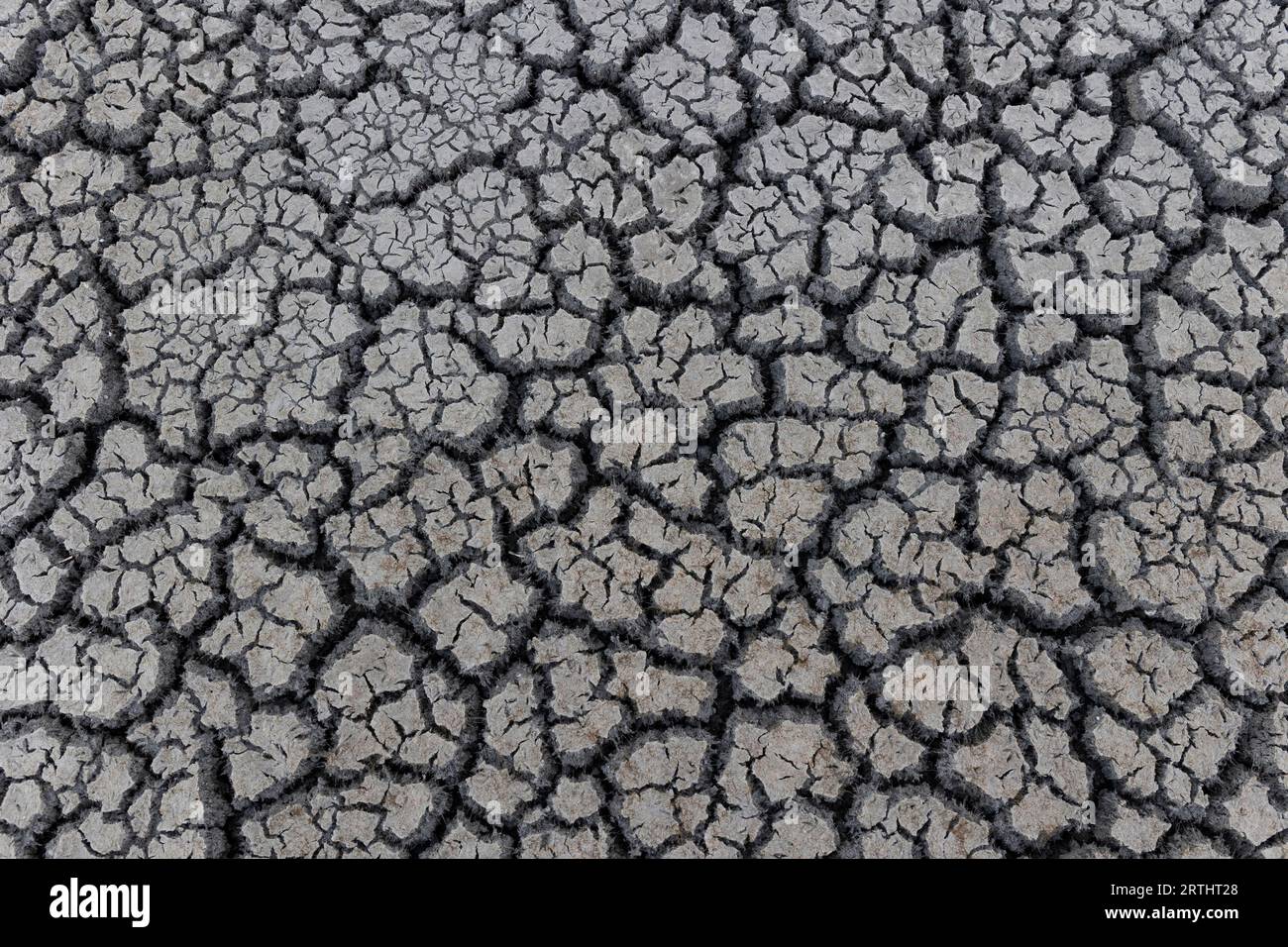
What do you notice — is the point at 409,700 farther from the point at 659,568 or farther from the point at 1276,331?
the point at 1276,331

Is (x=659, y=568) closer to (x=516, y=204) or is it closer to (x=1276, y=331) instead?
(x=516, y=204)

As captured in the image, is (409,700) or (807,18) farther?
(807,18)

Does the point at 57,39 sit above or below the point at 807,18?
below

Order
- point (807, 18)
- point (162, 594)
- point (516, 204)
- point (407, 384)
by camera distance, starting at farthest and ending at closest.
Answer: point (807, 18) → point (516, 204) → point (407, 384) → point (162, 594)

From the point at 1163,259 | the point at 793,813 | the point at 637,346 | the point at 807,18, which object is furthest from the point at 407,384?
the point at 1163,259
